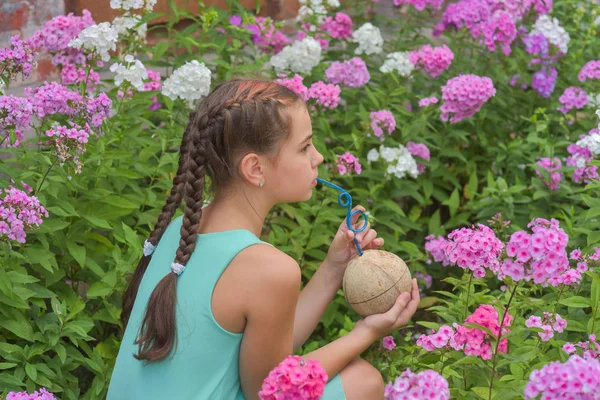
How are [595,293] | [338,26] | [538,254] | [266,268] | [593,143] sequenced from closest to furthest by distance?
[538,254], [266,268], [595,293], [593,143], [338,26]

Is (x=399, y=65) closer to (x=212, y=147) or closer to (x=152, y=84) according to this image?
(x=152, y=84)

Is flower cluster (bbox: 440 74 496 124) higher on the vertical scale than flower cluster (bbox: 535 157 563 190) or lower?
higher

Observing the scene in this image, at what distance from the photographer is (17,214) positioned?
2795 mm

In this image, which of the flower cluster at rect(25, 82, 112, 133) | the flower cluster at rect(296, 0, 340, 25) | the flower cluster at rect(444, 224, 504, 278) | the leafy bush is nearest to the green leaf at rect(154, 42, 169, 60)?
the leafy bush

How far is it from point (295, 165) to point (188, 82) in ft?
3.83

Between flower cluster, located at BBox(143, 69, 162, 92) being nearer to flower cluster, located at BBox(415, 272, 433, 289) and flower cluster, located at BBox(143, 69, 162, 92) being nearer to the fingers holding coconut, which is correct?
flower cluster, located at BBox(415, 272, 433, 289)

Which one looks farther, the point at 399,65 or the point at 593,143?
the point at 399,65

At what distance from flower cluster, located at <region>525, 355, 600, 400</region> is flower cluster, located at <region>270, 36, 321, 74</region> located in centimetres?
263

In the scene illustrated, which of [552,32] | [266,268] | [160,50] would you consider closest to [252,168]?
[266,268]

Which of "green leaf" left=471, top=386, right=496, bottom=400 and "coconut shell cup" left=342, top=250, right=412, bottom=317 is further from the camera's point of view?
"coconut shell cup" left=342, top=250, right=412, bottom=317

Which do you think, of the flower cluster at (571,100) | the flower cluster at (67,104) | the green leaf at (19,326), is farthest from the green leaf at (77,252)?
the flower cluster at (571,100)

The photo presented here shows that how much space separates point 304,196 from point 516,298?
2.63ft

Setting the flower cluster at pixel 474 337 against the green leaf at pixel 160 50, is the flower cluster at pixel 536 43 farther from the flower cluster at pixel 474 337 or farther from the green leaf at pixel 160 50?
the flower cluster at pixel 474 337

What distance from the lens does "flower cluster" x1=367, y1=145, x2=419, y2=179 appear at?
157 inches
